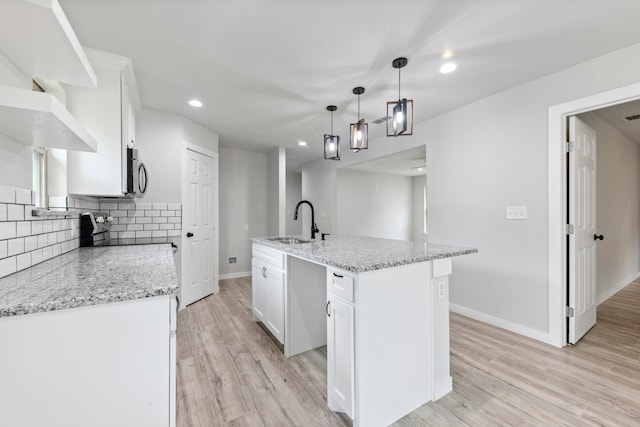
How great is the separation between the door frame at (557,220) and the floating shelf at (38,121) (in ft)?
10.7

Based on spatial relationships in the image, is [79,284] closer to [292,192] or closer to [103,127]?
[103,127]

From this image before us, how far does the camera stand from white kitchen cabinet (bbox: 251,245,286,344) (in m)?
2.18

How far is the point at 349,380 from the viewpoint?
139 centimetres

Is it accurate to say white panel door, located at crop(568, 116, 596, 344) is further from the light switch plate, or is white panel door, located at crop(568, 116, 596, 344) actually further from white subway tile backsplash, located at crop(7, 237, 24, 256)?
white subway tile backsplash, located at crop(7, 237, 24, 256)

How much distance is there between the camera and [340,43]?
6.16 feet

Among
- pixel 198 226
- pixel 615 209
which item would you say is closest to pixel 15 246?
pixel 198 226

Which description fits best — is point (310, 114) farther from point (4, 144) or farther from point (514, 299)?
point (514, 299)

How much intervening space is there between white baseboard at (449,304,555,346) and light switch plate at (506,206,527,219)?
1038mm

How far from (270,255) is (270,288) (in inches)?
12.0

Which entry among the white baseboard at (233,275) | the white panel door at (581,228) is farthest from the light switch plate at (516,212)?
the white baseboard at (233,275)

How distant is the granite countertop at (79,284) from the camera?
2.66 feet

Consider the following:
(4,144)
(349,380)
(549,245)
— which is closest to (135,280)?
(4,144)

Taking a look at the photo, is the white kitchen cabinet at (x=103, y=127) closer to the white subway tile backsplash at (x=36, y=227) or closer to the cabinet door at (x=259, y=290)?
the white subway tile backsplash at (x=36, y=227)

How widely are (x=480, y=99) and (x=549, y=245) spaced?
160 centimetres
